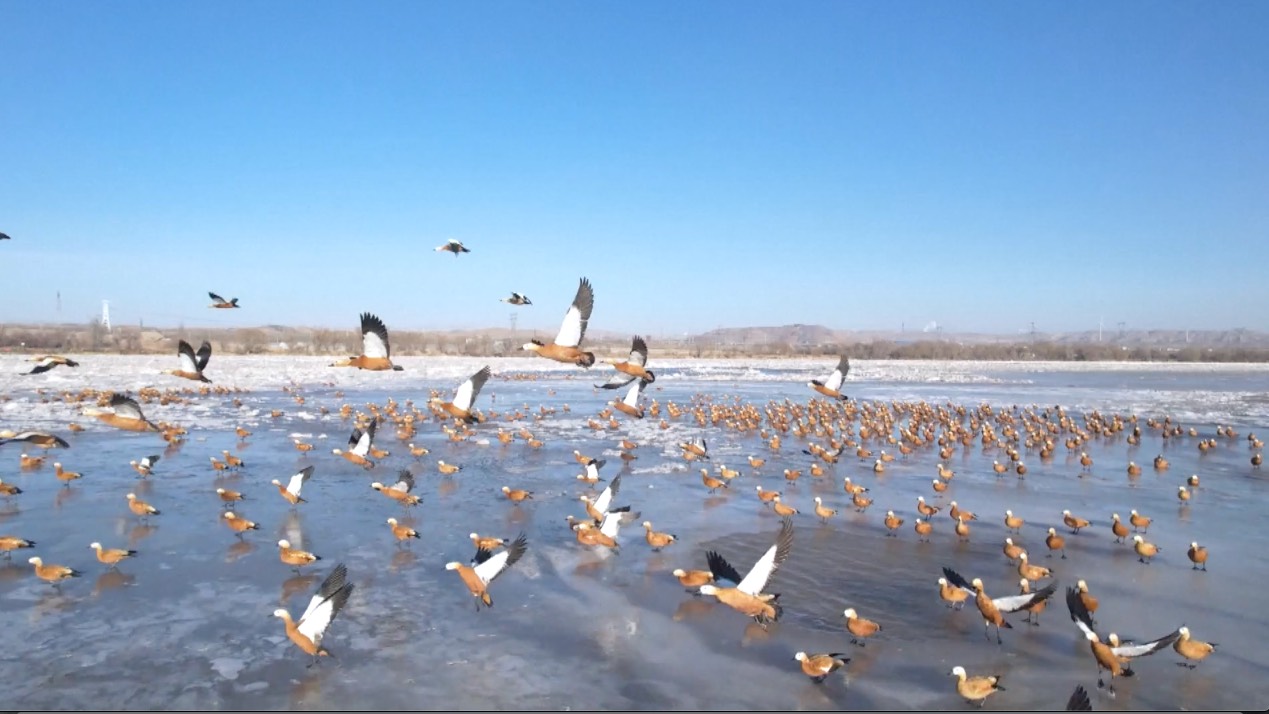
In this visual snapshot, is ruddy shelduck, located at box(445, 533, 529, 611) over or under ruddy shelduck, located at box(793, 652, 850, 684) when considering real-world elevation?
over

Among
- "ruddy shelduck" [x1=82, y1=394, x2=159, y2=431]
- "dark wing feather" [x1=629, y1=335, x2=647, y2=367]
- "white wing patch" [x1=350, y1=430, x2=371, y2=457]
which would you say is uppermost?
"dark wing feather" [x1=629, y1=335, x2=647, y2=367]

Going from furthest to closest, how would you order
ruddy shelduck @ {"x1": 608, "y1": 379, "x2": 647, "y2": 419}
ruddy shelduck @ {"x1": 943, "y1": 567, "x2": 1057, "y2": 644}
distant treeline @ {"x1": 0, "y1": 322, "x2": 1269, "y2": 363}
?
distant treeline @ {"x1": 0, "y1": 322, "x2": 1269, "y2": 363}
ruddy shelduck @ {"x1": 608, "y1": 379, "x2": 647, "y2": 419}
ruddy shelduck @ {"x1": 943, "y1": 567, "x2": 1057, "y2": 644}

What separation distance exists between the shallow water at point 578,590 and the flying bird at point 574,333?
2.64 metres

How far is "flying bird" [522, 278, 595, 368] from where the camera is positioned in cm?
1012

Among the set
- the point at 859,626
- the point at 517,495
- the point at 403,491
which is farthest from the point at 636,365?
the point at 859,626

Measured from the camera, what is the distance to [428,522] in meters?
11.6

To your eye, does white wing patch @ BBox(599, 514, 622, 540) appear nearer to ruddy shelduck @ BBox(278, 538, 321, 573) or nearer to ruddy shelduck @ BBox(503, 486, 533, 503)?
ruddy shelduck @ BBox(503, 486, 533, 503)

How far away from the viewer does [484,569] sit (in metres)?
7.94

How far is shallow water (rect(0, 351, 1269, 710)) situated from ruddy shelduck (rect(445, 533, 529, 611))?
23 centimetres

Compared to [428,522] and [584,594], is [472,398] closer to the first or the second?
[428,522]

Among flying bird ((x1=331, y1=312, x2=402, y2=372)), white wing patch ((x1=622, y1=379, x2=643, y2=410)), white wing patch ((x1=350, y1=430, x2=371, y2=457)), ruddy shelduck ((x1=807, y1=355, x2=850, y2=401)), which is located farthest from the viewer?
white wing patch ((x1=350, y1=430, x2=371, y2=457))

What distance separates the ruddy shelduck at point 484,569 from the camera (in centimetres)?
781

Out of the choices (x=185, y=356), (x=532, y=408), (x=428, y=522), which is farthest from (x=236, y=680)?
(x=532, y=408)

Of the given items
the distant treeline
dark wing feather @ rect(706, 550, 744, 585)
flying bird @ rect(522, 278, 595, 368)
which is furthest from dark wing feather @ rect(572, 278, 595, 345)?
the distant treeline
